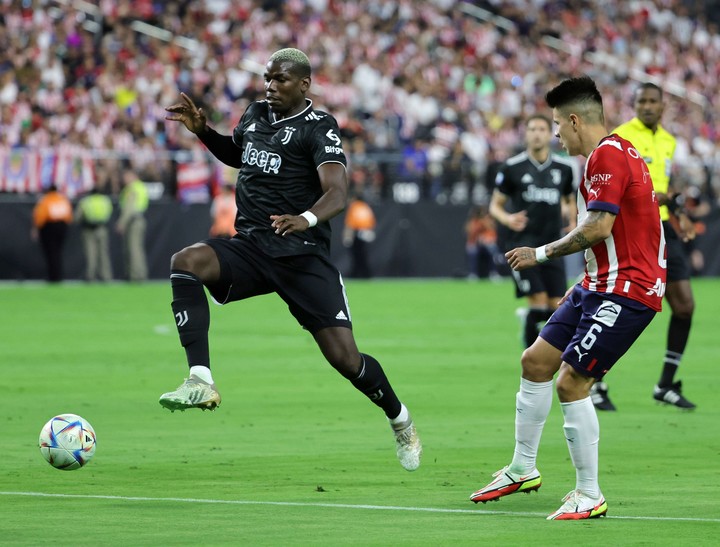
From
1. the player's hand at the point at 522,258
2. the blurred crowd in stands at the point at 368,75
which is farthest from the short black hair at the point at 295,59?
the blurred crowd in stands at the point at 368,75

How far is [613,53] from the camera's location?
43.2 metres

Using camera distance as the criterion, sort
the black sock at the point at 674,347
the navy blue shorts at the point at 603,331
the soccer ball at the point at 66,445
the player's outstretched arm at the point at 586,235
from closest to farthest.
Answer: the player's outstretched arm at the point at 586,235
the navy blue shorts at the point at 603,331
the soccer ball at the point at 66,445
the black sock at the point at 674,347

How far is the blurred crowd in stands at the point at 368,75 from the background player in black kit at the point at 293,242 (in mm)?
22349

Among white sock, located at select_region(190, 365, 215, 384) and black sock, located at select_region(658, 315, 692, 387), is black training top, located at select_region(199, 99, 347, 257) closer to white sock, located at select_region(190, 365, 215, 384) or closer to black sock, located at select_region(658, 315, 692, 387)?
white sock, located at select_region(190, 365, 215, 384)

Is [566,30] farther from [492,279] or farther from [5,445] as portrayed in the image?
[5,445]

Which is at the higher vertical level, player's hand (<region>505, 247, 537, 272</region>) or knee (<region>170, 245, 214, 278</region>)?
player's hand (<region>505, 247, 537, 272</region>)

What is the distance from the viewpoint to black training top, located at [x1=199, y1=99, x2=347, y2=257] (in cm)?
913

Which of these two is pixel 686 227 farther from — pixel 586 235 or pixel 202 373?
pixel 202 373

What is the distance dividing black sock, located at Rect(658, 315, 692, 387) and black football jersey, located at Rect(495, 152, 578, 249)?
2210 mm

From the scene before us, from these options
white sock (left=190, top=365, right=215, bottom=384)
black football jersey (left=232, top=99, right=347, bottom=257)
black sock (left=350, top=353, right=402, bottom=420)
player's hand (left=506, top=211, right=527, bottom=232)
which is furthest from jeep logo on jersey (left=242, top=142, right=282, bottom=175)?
player's hand (left=506, top=211, right=527, bottom=232)

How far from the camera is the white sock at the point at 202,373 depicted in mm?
8336

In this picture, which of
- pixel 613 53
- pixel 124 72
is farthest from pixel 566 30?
pixel 124 72

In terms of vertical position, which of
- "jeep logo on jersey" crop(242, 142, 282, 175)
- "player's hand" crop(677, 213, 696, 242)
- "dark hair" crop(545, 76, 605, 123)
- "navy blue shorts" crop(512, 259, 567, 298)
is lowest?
"navy blue shorts" crop(512, 259, 567, 298)

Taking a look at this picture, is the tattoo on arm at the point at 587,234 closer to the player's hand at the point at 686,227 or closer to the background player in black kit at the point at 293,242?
the background player in black kit at the point at 293,242
